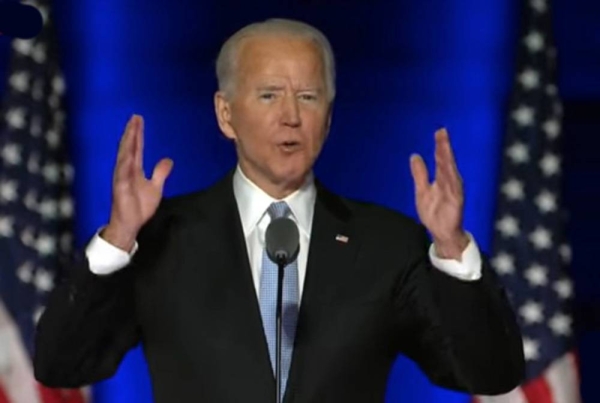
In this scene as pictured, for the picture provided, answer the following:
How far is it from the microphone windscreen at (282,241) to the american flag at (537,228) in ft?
4.40

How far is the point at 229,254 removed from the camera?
7.73 ft

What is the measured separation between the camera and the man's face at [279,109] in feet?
7.72

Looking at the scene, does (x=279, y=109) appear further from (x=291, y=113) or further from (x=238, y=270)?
(x=238, y=270)

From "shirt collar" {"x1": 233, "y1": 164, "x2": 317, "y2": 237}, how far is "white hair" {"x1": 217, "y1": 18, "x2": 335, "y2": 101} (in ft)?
0.62

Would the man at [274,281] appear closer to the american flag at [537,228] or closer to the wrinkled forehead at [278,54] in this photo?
the wrinkled forehead at [278,54]

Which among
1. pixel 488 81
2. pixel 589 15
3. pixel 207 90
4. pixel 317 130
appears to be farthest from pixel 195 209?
pixel 589 15

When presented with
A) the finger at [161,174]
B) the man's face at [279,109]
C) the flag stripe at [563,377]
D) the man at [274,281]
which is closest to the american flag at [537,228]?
the flag stripe at [563,377]

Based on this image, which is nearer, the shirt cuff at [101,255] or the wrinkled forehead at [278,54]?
the shirt cuff at [101,255]

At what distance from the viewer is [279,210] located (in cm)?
240

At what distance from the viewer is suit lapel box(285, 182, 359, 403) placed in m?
2.26

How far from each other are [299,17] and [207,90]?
33 centimetres

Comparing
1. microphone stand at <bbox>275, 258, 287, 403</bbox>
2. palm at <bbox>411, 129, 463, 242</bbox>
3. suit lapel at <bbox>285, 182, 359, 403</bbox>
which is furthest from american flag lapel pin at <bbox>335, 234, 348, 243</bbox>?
microphone stand at <bbox>275, 258, 287, 403</bbox>

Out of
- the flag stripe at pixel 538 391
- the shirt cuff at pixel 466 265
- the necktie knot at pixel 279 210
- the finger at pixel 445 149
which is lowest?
the flag stripe at pixel 538 391

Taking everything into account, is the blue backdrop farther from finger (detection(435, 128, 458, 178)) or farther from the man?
finger (detection(435, 128, 458, 178))
